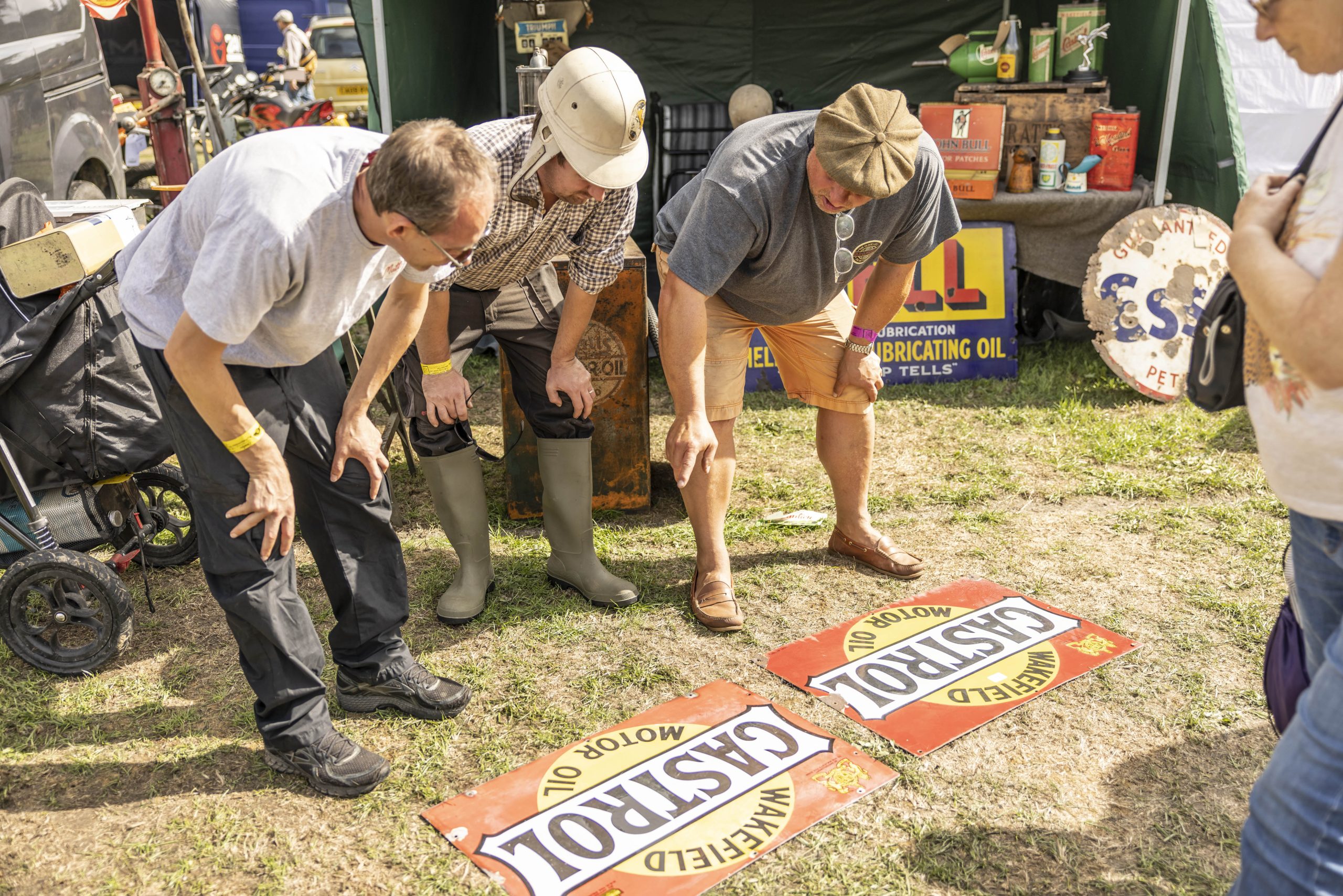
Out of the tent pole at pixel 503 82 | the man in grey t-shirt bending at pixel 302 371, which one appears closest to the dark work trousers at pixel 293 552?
the man in grey t-shirt bending at pixel 302 371

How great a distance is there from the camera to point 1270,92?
19.3ft

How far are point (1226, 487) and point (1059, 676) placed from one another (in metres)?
1.69

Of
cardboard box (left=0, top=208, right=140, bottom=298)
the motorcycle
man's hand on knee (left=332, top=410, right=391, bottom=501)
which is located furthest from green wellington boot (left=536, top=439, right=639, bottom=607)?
the motorcycle

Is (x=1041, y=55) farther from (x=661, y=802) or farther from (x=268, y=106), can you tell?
(x=268, y=106)

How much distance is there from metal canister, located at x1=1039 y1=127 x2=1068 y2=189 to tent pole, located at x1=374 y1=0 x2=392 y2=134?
3365 millimetres

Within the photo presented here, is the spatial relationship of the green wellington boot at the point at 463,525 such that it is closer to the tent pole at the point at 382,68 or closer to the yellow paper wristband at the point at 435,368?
the yellow paper wristband at the point at 435,368

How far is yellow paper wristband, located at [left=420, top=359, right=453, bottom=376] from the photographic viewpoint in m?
2.91

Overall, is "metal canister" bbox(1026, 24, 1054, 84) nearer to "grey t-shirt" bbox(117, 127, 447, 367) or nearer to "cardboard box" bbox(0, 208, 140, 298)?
"grey t-shirt" bbox(117, 127, 447, 367)

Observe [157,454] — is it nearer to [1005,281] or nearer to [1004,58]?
[1005,281]

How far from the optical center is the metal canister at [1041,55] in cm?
530

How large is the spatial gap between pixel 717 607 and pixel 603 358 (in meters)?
1.12

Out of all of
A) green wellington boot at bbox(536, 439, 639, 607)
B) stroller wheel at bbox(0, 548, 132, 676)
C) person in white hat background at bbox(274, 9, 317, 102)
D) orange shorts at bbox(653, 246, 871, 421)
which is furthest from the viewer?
person in white hat background at bbox(274, 9, 317, 102)

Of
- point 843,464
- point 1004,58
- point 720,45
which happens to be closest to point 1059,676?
point 843,464

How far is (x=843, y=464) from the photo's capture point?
11.2 feet
